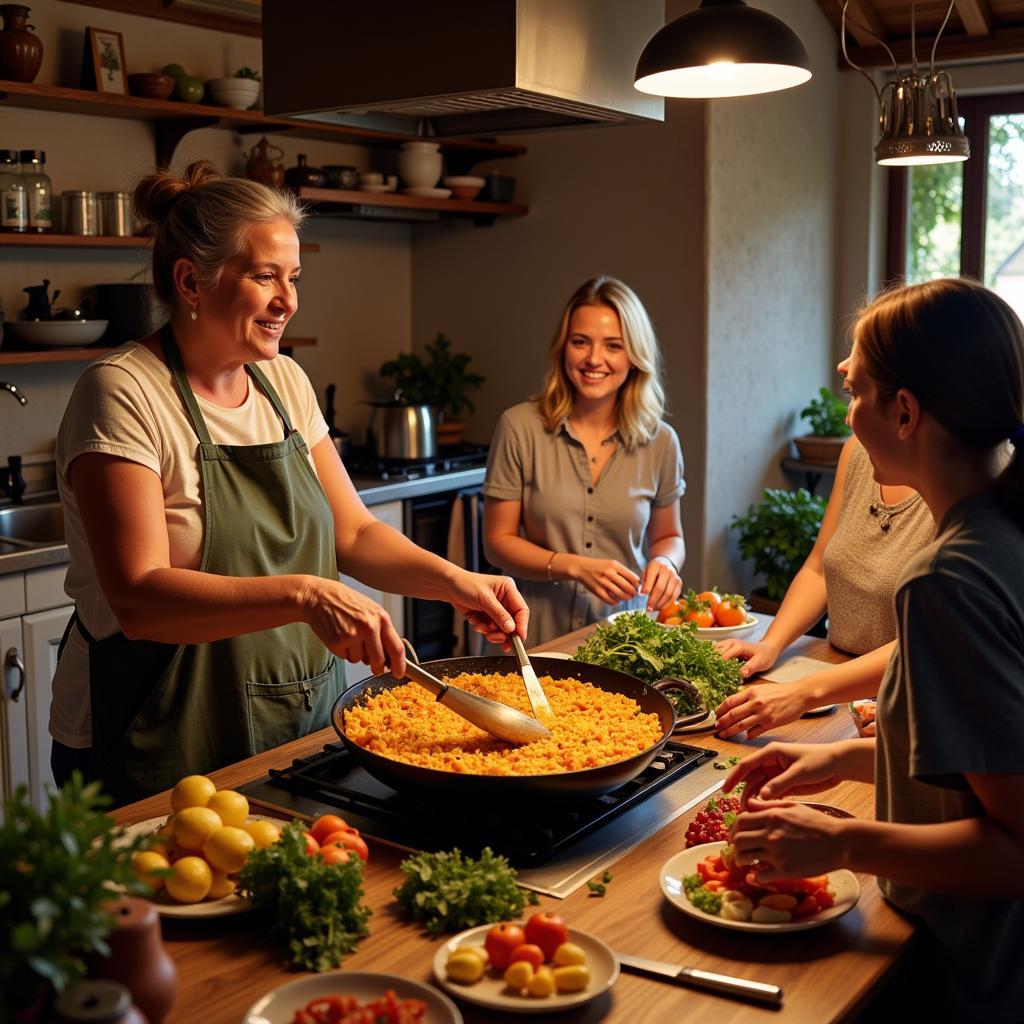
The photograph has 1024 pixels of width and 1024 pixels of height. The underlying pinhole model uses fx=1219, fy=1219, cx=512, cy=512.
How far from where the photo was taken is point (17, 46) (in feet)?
11.5

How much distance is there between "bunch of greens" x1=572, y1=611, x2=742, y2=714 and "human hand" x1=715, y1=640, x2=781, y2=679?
10cm

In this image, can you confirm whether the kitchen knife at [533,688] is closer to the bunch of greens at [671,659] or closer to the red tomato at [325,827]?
the bunch of greens at [671,659]

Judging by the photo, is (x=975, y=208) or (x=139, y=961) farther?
(x=975, y=208)

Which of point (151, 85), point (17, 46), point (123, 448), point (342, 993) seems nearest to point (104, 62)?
point (151, 85)

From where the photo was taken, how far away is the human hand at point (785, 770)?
1646 mm

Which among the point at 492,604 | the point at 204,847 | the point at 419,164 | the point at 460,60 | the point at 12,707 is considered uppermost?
the point at 419,164

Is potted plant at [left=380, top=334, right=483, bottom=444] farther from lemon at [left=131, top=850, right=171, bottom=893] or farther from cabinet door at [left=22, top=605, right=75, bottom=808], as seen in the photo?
lemon at [left=131, top=850, right=171, bottom=893]

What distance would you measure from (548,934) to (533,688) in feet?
2.25

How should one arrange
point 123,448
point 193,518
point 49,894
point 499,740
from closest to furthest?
point 49,894 < point 499,740 < point 123,448 < point 193,518

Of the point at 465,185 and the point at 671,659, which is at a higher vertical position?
the point at 465,185

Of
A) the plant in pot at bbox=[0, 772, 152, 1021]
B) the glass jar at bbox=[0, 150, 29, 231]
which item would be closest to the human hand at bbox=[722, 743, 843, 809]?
the plant in pot at bbox=[0, 772, 152, 1021]

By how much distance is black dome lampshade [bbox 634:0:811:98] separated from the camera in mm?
1878

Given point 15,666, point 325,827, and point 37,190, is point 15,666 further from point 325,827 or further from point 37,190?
point 325,827

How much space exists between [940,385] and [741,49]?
2.43 ft
